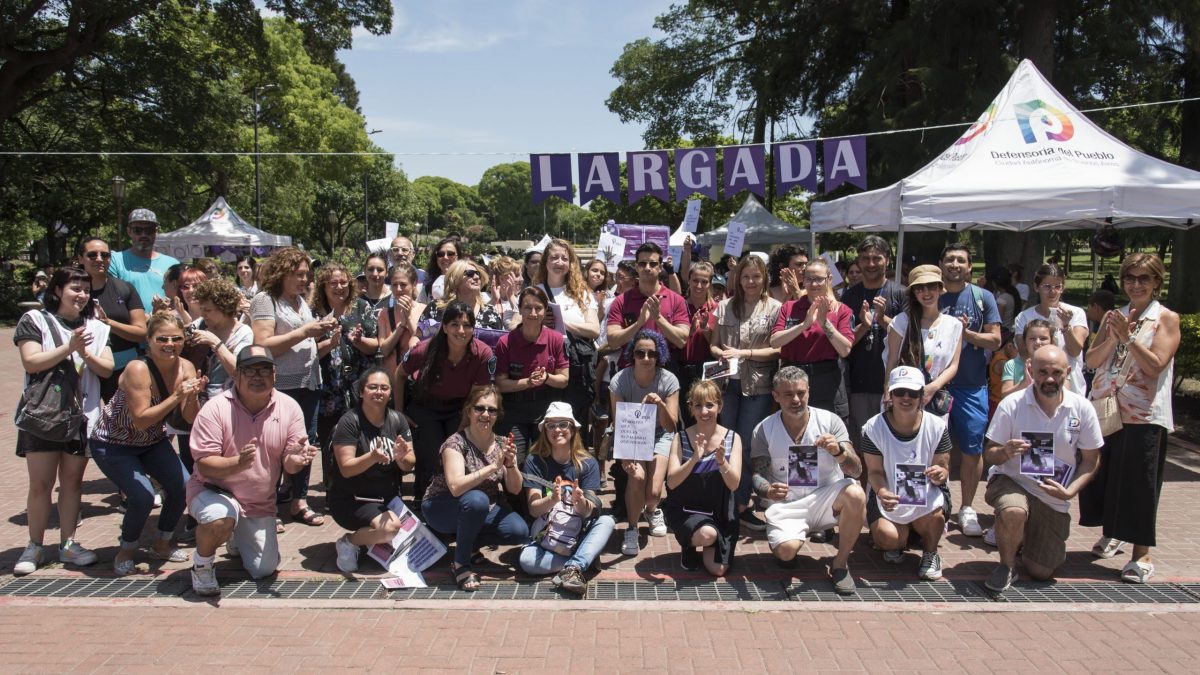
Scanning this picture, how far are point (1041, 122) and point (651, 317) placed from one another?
17.1 feet

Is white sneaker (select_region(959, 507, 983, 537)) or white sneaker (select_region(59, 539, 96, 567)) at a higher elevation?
white sneaker (select_region(59, 539, 96, 567))

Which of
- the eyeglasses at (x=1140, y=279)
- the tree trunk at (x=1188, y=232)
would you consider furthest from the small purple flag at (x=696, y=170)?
the tree trunk at (x=1188, y=232)

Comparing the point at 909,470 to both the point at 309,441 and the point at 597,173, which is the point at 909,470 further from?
the point at 597,173

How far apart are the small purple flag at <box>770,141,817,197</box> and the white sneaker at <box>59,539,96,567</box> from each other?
31.3 ft

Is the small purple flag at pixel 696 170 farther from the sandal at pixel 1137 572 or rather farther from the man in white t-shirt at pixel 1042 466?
the sandal at pixel 1137 572

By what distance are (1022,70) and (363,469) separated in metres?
8.19

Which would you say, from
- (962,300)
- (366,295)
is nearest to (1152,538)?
(962,300)

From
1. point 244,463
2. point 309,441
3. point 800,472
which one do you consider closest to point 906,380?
point 800,472

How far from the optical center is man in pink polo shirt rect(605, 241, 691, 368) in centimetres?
564

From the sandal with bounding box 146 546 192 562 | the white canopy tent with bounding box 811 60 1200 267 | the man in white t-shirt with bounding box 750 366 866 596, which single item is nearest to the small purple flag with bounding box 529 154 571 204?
the white canopy tent with bounding box 811 60 1200 267

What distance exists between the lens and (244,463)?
14.1 ft

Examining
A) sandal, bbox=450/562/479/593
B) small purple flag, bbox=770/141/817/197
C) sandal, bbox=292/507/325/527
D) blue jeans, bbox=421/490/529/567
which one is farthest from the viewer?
small purple flag, bbox=770/141/817/197

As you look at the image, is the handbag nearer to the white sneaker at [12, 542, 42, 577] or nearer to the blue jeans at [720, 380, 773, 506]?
the white sneaker at [12, 542, 42, 577]

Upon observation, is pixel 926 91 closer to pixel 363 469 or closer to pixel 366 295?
pixel 366 295
